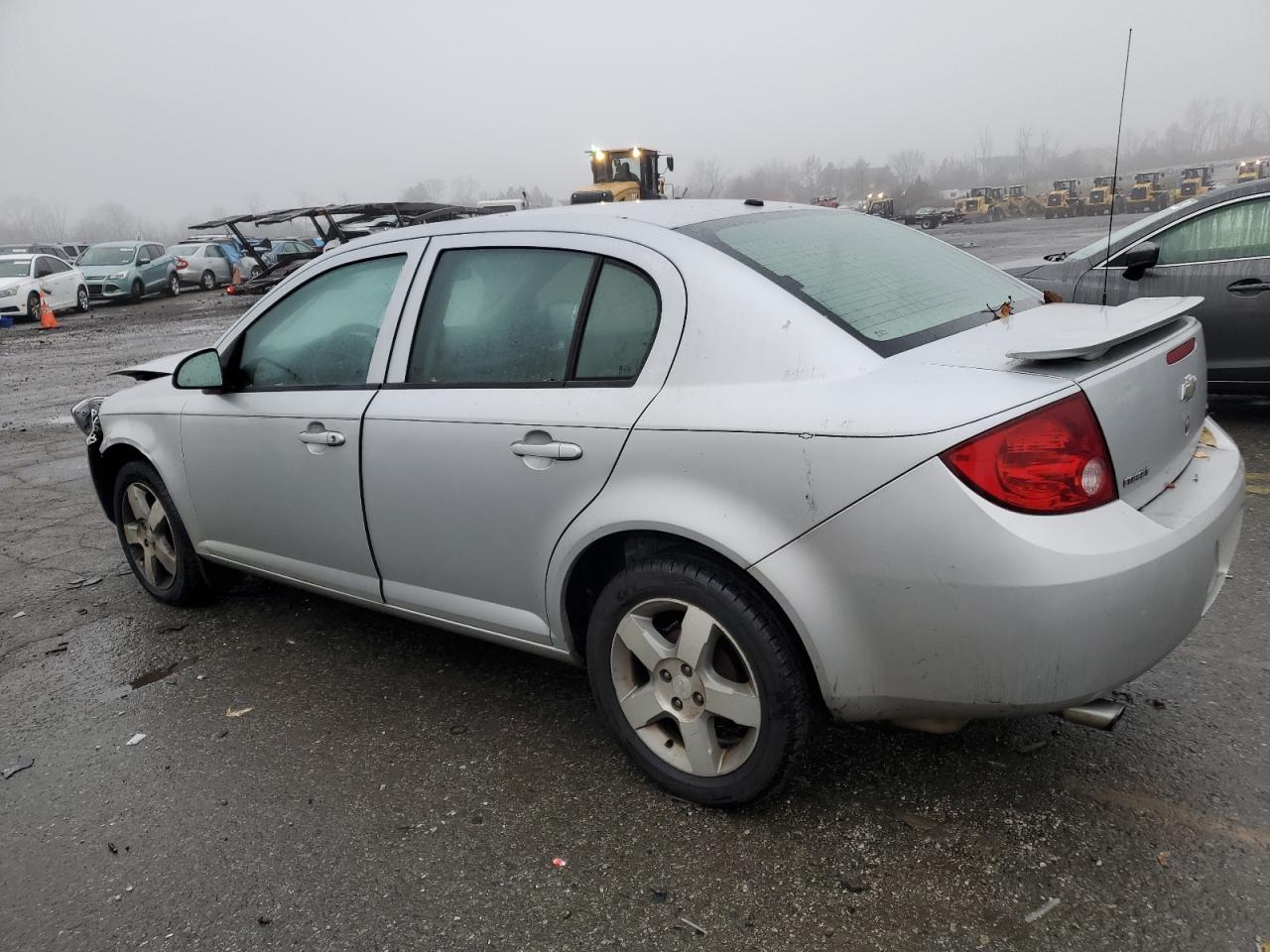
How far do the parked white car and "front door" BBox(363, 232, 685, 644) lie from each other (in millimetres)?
22937

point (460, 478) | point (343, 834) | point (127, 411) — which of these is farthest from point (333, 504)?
point (127, 411)

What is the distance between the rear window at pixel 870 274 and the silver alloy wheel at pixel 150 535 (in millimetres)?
2871

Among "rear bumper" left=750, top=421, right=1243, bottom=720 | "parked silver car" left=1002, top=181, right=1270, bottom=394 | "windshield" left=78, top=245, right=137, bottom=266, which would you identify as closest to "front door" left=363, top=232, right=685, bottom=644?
"rear bumper" left=750, top=421, right=1243, bottom=720

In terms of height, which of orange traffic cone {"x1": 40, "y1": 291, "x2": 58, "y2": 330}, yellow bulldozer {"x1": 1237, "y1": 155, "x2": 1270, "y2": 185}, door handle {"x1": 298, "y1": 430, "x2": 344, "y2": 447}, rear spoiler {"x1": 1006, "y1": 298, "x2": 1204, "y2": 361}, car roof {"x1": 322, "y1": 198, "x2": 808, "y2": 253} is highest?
yellow bulldozer {"x1": 1237, "y1": 155, "x2": 1270, "y2": 185}

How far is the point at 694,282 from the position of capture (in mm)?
2607

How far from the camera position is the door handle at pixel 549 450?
2672 mm

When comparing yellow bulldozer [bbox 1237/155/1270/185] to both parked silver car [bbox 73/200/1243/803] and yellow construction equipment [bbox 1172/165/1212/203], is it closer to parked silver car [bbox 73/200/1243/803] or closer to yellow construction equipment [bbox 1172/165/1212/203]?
yellow construction equipment [bbox 1172/165/1212/203]

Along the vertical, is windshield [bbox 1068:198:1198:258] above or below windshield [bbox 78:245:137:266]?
above

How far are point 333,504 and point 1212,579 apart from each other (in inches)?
105

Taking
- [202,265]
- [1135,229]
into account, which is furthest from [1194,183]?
[1135,229]

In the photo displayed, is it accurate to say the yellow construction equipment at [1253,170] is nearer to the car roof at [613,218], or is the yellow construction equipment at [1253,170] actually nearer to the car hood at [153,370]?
the car roof at [613,218]

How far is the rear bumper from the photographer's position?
210 centimetres

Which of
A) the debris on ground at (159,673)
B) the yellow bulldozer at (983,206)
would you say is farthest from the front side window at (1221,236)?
the yellow bulldozer at (983,206)

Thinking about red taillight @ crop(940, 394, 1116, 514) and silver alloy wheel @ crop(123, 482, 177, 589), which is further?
silver alloy wheel @ crop(123, 482, 177, 589)
